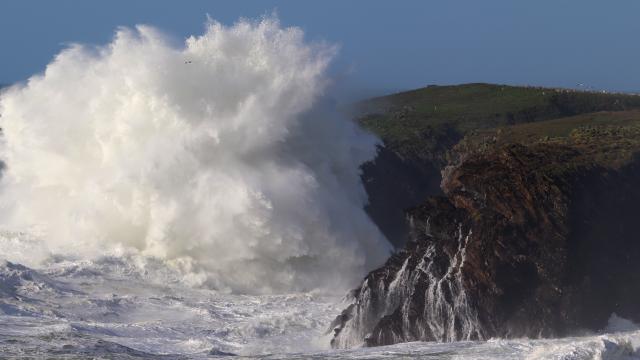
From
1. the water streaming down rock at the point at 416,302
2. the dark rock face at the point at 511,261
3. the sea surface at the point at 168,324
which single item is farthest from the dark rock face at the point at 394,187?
the water streaming down rock at the point at 416,302

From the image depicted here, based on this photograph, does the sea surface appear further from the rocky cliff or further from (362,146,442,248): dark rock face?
(362,146,442,248): dark rock face

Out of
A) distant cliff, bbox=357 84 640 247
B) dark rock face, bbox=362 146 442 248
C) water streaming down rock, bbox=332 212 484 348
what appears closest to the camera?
water streaming down rock, bbox=332 212 484 348

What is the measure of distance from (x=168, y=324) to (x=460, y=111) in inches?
1147

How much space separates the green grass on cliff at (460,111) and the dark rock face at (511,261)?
1739 centimetres

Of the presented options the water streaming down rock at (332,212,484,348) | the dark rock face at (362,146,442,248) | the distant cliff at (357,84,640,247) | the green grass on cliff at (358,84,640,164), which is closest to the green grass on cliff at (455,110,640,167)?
the dark rock face at (362,146,442,248)

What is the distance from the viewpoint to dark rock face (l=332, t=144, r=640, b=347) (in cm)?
2358

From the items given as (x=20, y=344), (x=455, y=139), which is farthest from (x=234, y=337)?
(x=455, y=139)

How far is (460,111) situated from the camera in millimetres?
52188

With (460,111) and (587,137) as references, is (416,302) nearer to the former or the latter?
(587,137)

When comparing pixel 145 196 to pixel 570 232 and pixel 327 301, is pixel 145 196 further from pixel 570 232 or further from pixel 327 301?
pixel 570 232

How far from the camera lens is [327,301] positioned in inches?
1156

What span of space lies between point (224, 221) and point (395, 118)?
2073cm

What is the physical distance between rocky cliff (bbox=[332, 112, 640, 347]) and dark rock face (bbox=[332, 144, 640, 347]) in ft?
0.08

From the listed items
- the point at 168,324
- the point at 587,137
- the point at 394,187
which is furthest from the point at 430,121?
the point at 168,324
